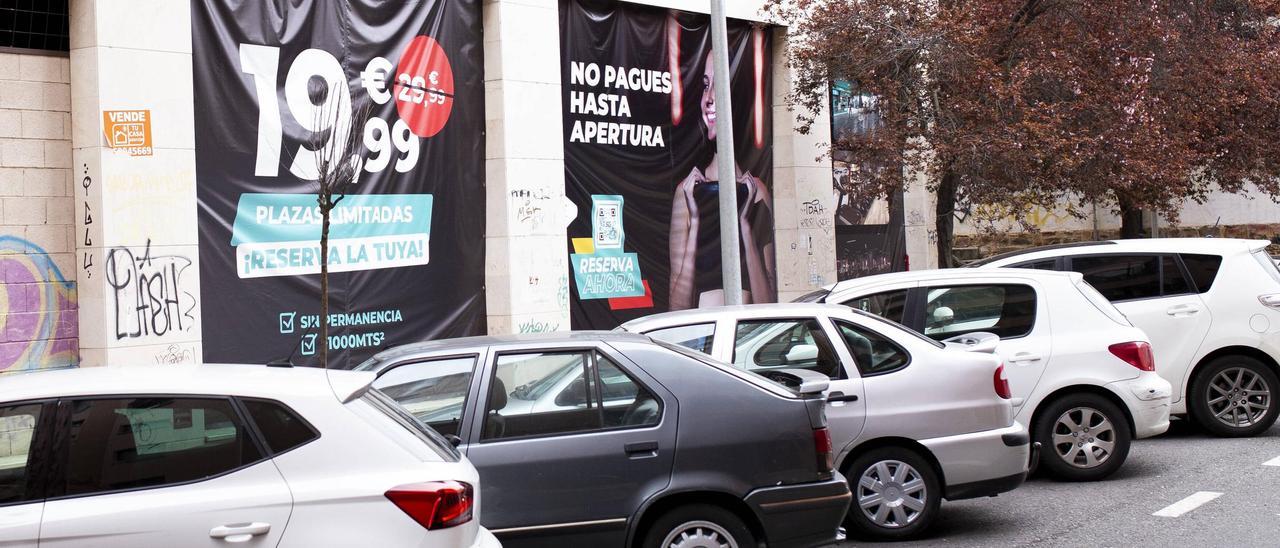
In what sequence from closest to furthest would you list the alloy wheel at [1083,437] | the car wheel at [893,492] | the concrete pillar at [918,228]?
the car wheel at [893,492]
the alloy wheel at [1083,437]
the concrete pillar at [918,228]

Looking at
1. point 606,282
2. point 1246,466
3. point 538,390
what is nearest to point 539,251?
point 606,282

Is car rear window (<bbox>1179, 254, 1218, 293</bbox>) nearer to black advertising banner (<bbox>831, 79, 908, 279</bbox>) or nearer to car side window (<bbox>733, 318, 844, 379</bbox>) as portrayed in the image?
car side window (<bbox>733, 318, 844, 379</bbox>)

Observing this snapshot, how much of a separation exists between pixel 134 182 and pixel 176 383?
8610 mm

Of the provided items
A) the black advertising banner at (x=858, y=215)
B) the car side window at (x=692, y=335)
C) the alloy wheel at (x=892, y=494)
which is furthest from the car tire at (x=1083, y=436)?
the black advertising banner at (x=858, y=215)

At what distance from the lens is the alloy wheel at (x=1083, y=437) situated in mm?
9695

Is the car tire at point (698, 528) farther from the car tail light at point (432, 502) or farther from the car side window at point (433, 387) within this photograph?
the car tail light at point (432, 502)

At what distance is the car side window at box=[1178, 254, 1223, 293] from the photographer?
11.4 metres

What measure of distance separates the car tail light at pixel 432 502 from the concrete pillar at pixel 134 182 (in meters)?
8.64

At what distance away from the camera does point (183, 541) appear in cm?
436

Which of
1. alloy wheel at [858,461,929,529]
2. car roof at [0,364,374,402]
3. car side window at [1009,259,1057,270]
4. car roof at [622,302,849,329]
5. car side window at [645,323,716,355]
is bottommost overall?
alloy wheel at [858,461,929,529]

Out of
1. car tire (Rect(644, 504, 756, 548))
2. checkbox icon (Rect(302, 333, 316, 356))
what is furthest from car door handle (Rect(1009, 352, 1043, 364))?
checkbox icon (Rect(302, 333, 316, 356))

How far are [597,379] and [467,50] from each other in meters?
10.6

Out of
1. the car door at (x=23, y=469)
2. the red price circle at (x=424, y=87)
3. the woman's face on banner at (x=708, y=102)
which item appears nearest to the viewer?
the car door at (x=23, y=469)

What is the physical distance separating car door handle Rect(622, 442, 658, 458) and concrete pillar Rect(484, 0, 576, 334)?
10060 millimetres
